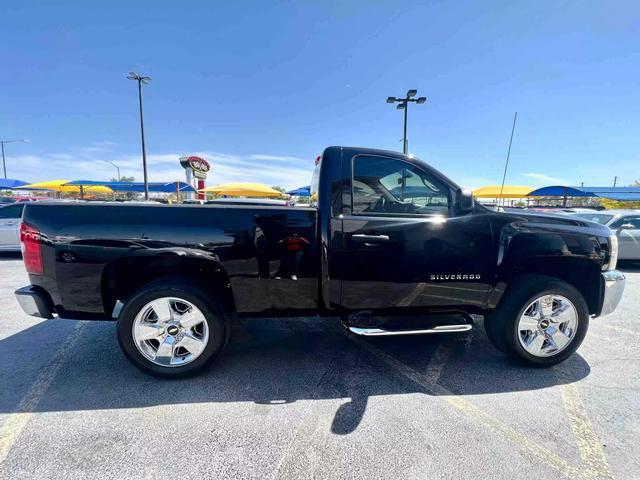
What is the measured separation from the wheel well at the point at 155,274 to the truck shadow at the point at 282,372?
63 centimetres

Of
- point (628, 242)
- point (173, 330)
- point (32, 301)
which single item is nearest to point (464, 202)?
point (173, 330)

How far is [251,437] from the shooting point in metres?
2.18

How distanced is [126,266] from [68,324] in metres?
2.00

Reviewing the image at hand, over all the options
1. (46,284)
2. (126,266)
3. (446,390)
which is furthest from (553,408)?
(46,284)

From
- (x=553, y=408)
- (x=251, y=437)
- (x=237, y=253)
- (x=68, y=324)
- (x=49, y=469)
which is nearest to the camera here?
(x=49, y=469)

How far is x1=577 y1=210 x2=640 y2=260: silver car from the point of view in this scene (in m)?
7.73

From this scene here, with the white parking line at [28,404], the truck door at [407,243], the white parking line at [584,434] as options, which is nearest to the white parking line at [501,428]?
the white parking line at [584,434]

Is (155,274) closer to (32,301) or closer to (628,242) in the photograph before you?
(32,301)

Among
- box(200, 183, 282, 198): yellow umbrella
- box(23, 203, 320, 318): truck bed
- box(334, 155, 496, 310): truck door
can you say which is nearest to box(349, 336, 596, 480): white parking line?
box(334, 155, 496, 310): truck door

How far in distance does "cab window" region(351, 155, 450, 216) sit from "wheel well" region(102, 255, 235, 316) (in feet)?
4.70

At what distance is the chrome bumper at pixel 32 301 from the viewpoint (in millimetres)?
2678

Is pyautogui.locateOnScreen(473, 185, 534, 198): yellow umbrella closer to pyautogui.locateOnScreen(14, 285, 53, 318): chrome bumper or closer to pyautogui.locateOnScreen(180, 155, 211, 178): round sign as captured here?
pyautogui.locateOnScreen(180, 155, 211, 178): round sign

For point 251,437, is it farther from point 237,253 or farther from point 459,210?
point 459,210

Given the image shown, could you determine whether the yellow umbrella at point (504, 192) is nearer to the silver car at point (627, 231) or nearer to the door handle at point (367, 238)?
the silver car at point (627, 231)
